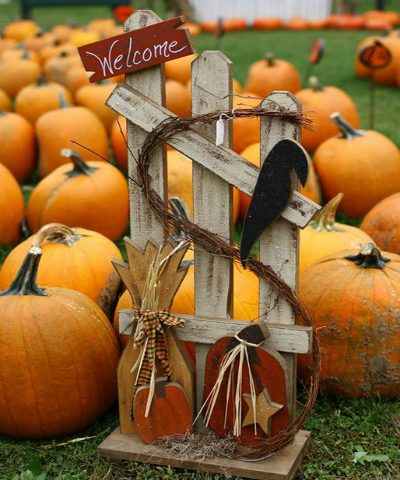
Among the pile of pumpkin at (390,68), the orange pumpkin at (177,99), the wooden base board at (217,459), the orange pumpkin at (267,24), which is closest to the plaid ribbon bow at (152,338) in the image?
the wooden base board at (217,459)

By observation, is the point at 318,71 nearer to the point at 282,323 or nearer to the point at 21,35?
the point at 21,35

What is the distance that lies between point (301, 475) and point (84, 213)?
8.18 feet

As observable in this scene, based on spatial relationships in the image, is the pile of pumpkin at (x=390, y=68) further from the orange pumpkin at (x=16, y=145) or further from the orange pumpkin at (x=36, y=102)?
the orange pumpkin at (x=16, y=145)

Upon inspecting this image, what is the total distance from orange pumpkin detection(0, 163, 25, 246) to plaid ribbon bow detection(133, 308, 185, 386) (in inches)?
87.6

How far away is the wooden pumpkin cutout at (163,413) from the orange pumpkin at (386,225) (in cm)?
171

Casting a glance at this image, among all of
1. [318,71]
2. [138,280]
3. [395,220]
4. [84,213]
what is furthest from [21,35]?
[138,280]

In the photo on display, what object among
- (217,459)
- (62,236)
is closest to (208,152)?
(217,459)

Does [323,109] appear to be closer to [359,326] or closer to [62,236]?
[62,236]

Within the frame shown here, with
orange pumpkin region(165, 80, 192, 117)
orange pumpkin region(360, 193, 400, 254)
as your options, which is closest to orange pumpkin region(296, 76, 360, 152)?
orange pumpkin region(165, 80, 192, 117)

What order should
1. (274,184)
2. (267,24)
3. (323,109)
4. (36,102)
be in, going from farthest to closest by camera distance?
1. (267,24)
2. (36,102)
3. (323,109)
4. (274,184)

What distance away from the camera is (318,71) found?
1143 cm

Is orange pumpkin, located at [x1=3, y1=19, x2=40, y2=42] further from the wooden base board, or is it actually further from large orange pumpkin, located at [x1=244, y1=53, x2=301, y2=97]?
the wooden base board

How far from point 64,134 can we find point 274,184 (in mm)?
3633

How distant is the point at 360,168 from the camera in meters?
5.31
